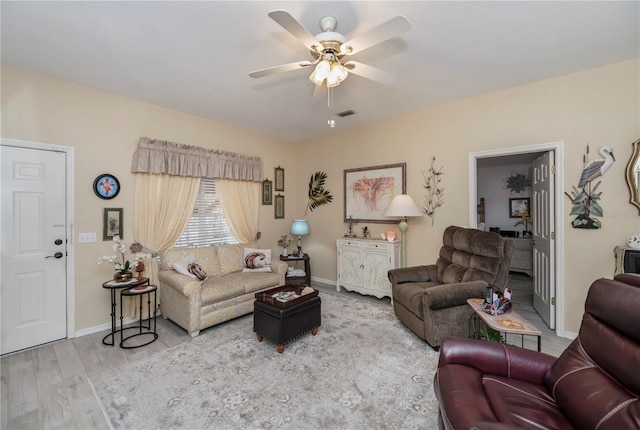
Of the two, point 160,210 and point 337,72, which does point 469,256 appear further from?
point 160,210

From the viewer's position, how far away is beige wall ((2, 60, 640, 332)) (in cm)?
268

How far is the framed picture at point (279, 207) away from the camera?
17.2ft

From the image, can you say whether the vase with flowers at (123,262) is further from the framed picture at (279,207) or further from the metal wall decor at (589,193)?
the metal wall decor at (589,193)

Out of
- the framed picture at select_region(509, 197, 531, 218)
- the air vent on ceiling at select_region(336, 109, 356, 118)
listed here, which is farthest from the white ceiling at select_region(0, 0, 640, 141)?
the framed picture at select_region(509, 197, 531, 218)

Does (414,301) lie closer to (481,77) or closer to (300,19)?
(481,77)

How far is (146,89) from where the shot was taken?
10.4ft

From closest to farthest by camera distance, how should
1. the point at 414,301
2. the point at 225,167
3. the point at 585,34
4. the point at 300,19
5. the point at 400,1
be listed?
the point at 400,1 → the point at 300,19 → the point at 585,34 → the point at 414,301 → the point at 225,167

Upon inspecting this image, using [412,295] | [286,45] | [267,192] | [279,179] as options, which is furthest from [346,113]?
[412,295]

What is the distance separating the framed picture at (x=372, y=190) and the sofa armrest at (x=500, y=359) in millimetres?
2740

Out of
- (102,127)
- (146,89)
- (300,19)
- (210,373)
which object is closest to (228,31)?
(300,19)

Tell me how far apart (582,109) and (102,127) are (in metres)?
5.41

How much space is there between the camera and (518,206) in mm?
6105

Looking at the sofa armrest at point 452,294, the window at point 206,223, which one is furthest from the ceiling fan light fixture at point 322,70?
the window at point 206,223

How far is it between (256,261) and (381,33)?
10.9ft
